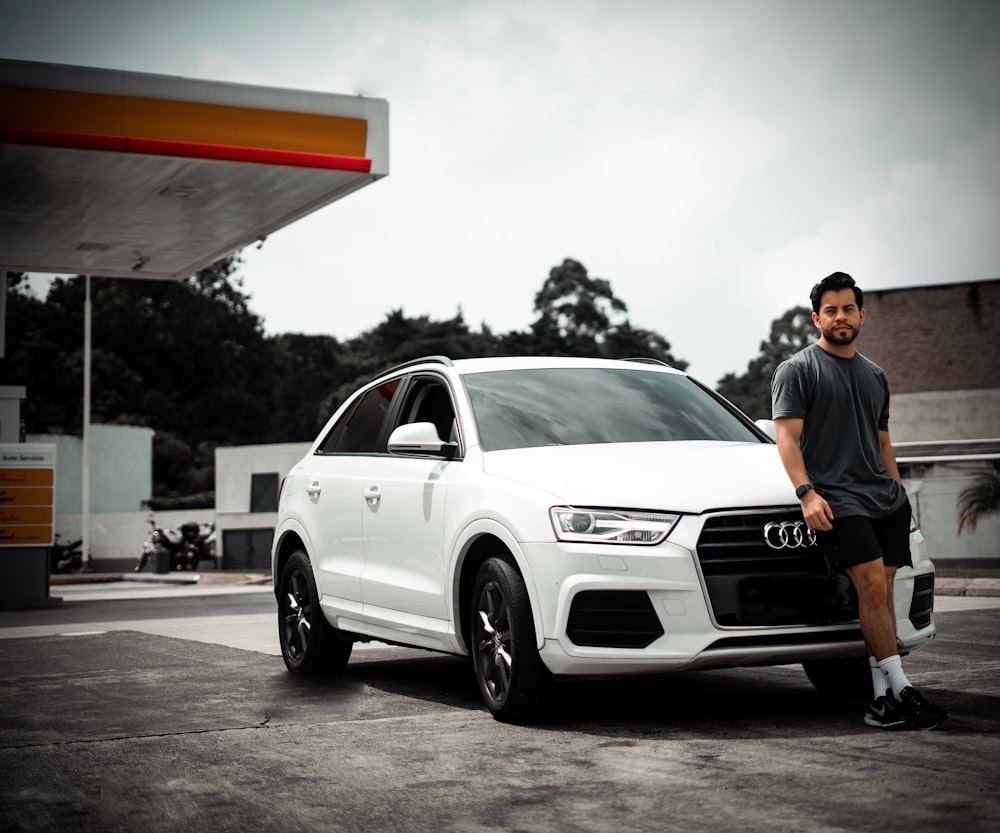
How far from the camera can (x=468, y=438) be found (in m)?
7.42

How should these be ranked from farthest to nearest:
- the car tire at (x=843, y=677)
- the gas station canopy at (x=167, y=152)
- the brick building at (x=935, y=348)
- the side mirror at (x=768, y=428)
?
the brick building at (x=935, y=348), the gas station canopy at (x=167, y=152), the side mirror at (x=768, y=428), the car tire at (x=843, y=677)

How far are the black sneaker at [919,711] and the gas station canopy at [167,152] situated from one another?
13.8m

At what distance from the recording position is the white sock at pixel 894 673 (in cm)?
612

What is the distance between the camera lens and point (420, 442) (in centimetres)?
729

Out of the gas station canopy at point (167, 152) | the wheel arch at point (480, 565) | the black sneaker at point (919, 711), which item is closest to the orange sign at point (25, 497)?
the gas station canopy at point (167, 152)

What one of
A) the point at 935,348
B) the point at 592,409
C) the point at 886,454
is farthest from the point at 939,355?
the point at 886,454

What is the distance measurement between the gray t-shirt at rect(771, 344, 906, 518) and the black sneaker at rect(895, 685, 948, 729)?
2.57 feet

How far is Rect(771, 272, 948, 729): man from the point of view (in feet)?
20.3

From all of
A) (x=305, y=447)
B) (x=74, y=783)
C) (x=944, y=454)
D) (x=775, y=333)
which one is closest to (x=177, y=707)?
(x=74, y=783)

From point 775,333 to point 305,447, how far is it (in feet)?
162

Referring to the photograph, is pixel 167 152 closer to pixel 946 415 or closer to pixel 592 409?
pixel 592 409

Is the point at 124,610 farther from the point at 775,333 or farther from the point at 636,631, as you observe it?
the point at 775,333

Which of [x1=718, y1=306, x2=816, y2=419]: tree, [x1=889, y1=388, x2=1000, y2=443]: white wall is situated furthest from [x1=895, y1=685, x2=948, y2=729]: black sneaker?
[x1=718, y1=306, x2=816, y2=419]: tree

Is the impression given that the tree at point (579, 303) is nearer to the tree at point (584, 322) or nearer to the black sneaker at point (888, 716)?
the tree at point (584, 322)
